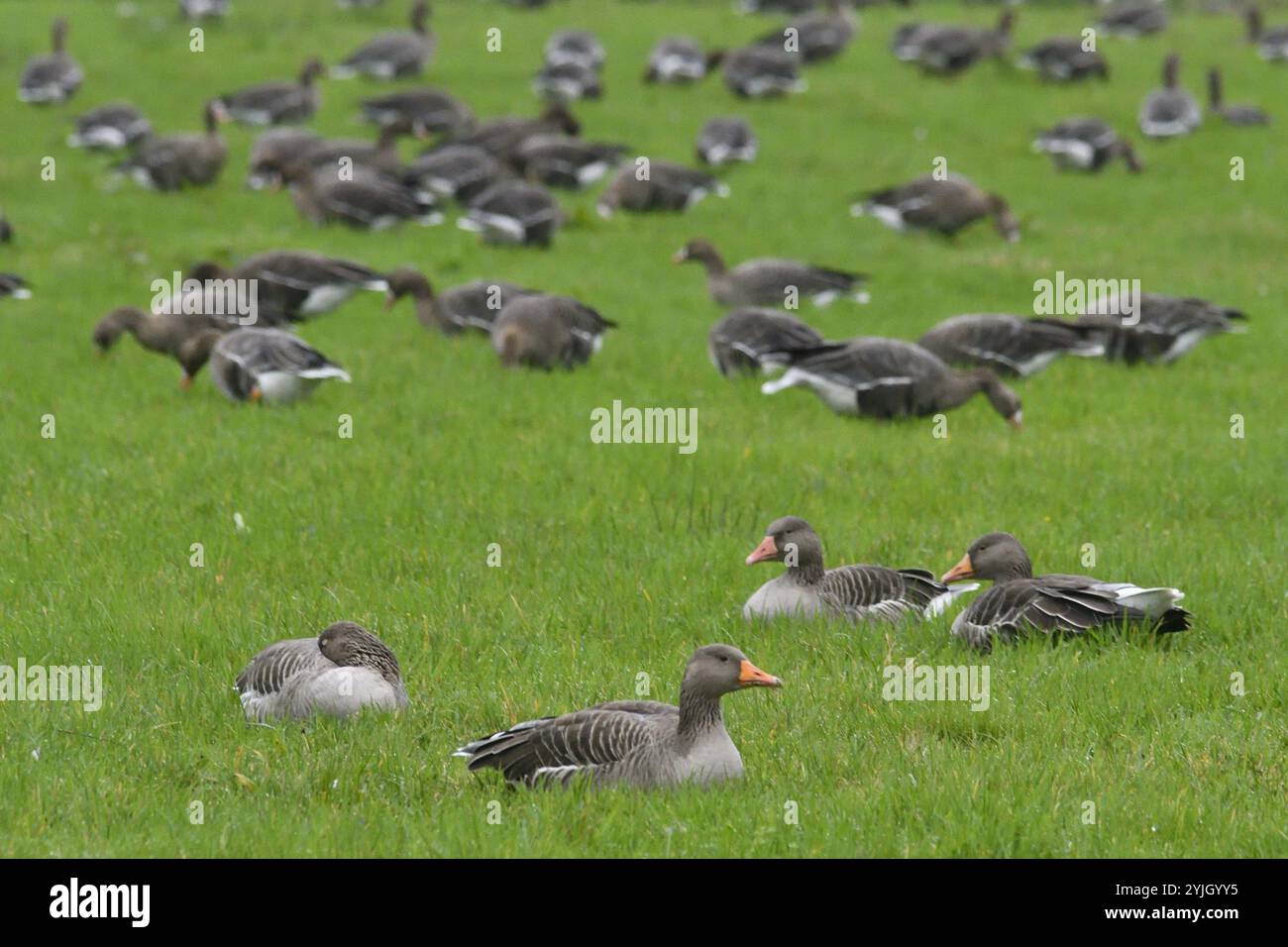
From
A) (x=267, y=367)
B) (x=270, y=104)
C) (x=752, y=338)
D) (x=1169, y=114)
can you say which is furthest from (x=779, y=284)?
(x=1169, y=114)

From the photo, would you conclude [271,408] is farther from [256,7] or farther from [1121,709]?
[256,7]

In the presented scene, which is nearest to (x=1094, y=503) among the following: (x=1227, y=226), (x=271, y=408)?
(x=271, y=408)

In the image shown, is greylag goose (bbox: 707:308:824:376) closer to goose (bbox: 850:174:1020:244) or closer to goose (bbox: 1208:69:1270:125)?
goose (bbox: 850:174:1020:244)

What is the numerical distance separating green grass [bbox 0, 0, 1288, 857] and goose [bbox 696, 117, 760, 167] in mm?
4002

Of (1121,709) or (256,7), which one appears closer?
(1121,709)

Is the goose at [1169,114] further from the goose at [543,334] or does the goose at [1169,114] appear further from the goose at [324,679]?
the goose at [324,679]

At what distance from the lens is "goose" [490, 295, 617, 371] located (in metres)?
17.3

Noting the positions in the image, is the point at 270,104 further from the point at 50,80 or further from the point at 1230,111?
the point at 1230,111

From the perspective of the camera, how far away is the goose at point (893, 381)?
15.3 meters

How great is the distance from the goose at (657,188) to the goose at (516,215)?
2.66 meters

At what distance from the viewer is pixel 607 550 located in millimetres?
11148

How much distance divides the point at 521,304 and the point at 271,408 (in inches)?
134

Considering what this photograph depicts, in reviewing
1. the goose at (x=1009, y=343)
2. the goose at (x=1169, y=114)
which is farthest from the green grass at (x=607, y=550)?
the goose at (x=1169, y=114)
